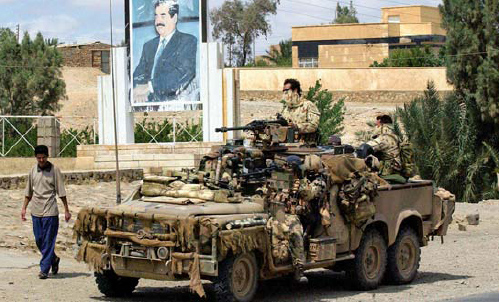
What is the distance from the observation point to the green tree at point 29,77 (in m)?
48.6

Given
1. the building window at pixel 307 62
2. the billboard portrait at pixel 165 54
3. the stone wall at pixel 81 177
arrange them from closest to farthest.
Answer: the stone wall at pixel 81 177 → the billboard portrait at pixel 165 54 → the building window at pixel 307 62

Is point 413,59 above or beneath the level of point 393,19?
beneath

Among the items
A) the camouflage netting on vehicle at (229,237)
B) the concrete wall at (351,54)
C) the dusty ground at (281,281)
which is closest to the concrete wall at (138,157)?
the dusty ground at (281,281)

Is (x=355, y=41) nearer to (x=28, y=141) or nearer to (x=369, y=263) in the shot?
(x=28, y=141)

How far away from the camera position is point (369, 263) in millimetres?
13703

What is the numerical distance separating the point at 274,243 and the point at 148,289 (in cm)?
233

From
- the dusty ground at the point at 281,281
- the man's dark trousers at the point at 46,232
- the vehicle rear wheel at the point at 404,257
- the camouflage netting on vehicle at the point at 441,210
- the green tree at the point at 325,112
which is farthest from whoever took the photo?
the green tree at the point at 325,112

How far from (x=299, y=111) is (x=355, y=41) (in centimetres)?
6119

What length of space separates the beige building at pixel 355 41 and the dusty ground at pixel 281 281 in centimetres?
5332

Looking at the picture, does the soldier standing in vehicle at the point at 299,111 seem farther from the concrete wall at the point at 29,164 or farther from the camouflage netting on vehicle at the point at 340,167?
the concrete wall at the point at 29,164

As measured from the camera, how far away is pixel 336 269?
44.4ft

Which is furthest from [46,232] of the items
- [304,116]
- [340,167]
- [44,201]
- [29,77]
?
[29,77]

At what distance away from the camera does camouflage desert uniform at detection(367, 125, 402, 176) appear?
14.6 meters

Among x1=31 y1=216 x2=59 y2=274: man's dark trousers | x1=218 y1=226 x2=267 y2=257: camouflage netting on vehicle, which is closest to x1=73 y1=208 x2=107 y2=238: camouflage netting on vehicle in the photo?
x1=31 y1=216 x2=59 y2=274: man's dark trousers
